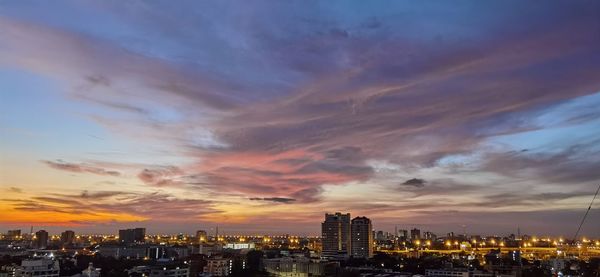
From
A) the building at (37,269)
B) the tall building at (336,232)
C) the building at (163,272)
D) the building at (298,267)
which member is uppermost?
the tall building at (336,232)

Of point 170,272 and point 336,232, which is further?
point 336,232

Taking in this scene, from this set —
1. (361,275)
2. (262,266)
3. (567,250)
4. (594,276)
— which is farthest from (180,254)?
(567,250)

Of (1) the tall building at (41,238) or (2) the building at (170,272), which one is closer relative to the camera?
(2) the building at (170,272)

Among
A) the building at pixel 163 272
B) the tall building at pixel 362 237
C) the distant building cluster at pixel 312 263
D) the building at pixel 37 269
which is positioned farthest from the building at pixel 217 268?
the tall building at pixel 362 237

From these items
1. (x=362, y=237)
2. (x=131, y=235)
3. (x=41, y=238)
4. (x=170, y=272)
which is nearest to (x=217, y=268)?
(x=170, y=272)

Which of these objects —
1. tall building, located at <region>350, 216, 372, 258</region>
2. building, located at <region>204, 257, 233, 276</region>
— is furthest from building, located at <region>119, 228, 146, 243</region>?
building, located at <region>204, 257, 233, 276</region>

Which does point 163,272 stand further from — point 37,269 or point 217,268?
point 217,268

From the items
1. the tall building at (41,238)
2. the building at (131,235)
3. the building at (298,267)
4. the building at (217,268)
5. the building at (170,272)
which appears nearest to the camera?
the building at (170,272)

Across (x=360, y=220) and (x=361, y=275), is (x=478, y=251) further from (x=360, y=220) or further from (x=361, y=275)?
(x=361, y=275)

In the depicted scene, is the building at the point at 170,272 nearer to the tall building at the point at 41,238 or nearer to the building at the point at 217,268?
the building at the point at 217,268
